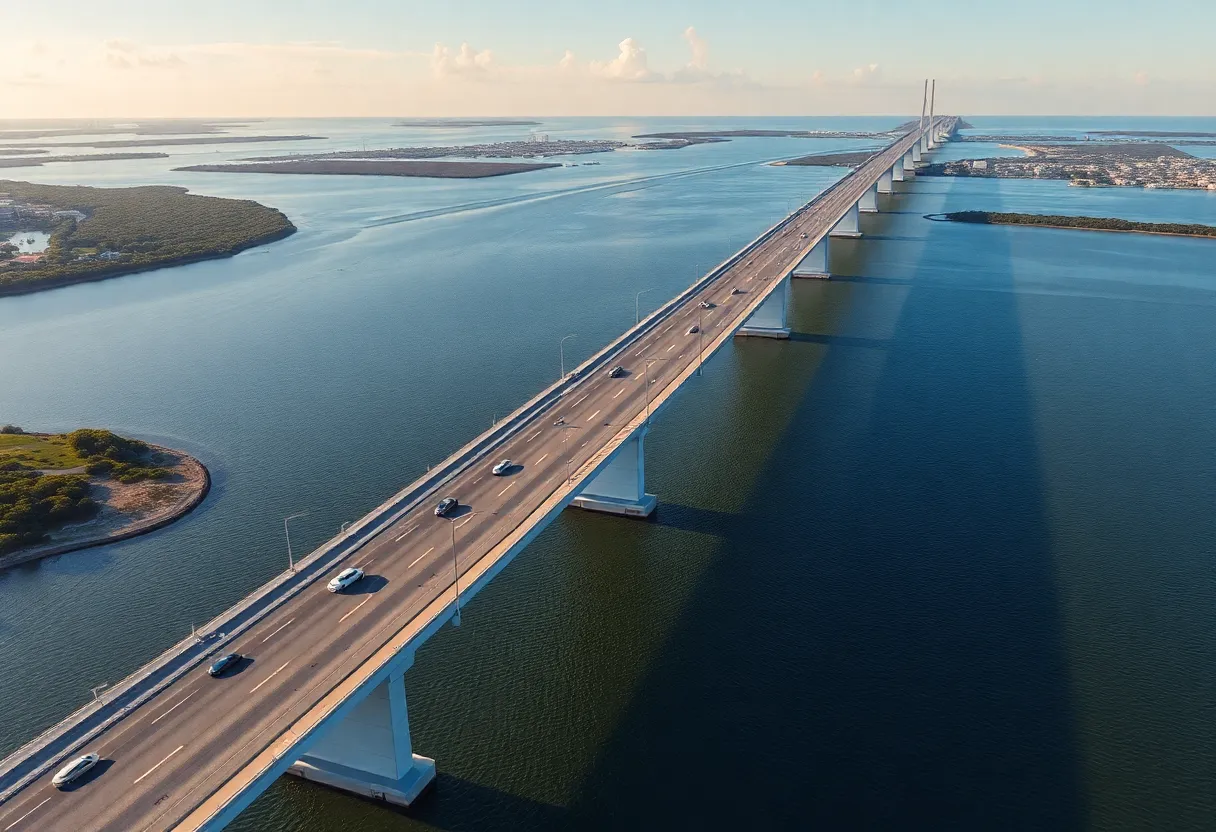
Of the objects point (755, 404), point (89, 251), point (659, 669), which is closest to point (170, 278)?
point (89, 251)

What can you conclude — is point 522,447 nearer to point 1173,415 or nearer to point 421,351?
point 421,351

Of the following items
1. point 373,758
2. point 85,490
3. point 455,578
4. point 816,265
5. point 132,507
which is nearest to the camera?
point 373,758

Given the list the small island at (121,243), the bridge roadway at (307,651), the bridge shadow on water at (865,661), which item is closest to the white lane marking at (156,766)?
the bridge roadway at (307,651)

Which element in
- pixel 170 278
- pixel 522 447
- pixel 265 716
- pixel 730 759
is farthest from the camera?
pixel 170 278

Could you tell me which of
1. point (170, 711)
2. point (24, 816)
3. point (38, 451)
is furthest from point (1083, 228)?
point (24, 816)

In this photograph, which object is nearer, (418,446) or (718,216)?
(418,446)

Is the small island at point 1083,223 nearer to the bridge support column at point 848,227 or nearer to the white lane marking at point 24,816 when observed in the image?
the bridge support column at point 848,227

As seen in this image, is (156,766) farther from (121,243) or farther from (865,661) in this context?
(121,243)
